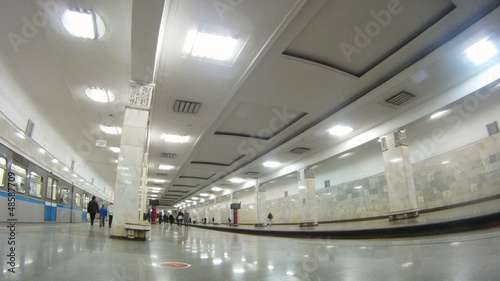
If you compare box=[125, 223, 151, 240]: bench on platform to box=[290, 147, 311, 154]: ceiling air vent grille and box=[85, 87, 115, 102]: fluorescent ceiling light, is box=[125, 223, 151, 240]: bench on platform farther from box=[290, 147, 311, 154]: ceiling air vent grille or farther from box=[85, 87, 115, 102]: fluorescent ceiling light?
box=[290, 147, 311, 154]: ceiling air vent grille

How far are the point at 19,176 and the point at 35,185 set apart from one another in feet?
5.65

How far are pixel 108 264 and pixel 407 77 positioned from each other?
774 cm

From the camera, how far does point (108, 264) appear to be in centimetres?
248

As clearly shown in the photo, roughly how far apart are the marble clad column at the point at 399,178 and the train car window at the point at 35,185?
14027 mm

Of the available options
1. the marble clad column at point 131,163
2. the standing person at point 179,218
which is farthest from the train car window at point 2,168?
the standing person at point 179,218

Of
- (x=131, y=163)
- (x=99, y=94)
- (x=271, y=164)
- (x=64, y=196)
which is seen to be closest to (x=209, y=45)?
(x=131, y=163)

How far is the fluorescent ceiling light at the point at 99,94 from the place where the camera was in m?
8.50

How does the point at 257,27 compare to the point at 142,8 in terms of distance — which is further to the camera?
the point at 257,27

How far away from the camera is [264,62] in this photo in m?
6.55

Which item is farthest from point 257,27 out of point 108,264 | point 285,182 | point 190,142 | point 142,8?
point 285,182

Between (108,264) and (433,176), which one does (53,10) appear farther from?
(433,176)

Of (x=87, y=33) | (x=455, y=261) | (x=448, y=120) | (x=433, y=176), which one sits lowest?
(x=455, y=261)

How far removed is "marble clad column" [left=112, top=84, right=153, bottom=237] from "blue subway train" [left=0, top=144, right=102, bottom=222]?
93.1 inches

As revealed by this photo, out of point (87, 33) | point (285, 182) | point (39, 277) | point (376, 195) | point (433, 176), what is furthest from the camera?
point (285, 182)
